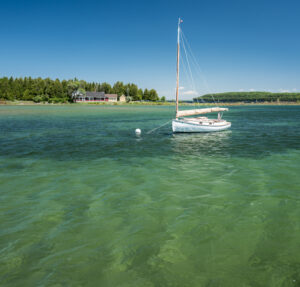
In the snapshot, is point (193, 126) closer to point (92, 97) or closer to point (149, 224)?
point (149, 224)

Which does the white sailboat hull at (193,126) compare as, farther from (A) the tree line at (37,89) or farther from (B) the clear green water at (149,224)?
(A) the tree line at (37,89)

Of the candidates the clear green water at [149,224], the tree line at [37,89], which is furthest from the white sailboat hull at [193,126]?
the tree line at [37,89]

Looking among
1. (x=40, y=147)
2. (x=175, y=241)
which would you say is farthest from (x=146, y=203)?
(x=40, y=147)

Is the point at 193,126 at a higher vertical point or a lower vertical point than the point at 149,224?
higher

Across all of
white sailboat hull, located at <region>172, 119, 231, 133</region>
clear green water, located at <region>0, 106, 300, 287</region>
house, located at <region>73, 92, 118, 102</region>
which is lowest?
clear green water, located at <region>0, 106, 300, 287</region>

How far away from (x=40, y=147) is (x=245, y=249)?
21.1 metres

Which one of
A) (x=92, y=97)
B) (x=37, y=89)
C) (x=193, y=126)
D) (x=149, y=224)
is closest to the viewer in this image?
(x=149, y=224)

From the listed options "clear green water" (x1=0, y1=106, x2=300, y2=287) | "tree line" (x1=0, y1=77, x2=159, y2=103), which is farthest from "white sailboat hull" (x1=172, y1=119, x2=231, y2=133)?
"tree line" (x1=0, y1=77, x2=159, y2=103)

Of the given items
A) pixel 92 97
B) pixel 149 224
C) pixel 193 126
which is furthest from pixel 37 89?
pixel 149 224

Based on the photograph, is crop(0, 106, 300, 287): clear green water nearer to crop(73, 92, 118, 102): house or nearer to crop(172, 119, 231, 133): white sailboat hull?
crop(172, 119, 231, 133): white sailboat hull

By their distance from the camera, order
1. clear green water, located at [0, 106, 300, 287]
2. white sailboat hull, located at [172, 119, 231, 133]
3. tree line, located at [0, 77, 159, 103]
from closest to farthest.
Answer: clear green water, located at [0, 106, 300, 287]
white sailboat hull, located at [172, 119, 231, 133]
tree line, located at [0, 77, 159, 103]

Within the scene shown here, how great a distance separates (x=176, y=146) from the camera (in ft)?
79.5

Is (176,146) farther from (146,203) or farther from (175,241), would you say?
(175,241)

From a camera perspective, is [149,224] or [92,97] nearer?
[149,224]
